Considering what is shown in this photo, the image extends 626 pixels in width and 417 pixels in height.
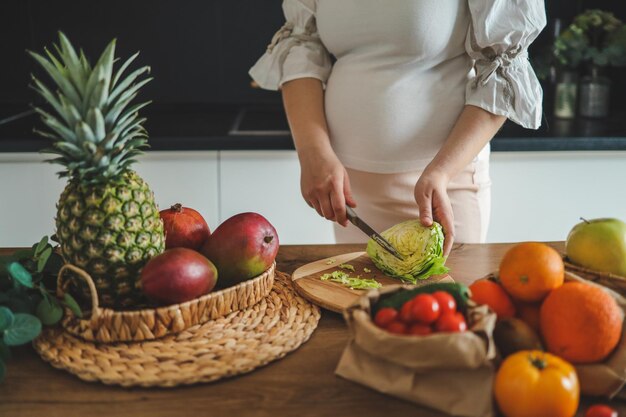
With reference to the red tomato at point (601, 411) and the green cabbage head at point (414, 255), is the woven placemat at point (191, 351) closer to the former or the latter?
the green cabbage head at point (414, 255)

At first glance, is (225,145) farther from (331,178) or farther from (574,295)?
(574,295)

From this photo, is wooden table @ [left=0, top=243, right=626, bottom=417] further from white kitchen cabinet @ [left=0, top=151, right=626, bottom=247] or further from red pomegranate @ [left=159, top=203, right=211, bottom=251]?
white kitchen cabinet @ [left=0, top=151, right=626, bottom=247]

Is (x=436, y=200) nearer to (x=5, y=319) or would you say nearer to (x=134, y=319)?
(x=134, y=319)

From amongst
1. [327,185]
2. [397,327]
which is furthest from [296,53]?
[397,327]

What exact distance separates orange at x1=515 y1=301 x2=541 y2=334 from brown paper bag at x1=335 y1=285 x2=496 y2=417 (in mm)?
87

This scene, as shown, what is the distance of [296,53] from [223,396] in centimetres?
95

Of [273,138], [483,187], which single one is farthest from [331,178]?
[273,138]

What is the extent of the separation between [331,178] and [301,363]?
484mm

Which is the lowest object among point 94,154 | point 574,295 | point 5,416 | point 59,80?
point 5,416

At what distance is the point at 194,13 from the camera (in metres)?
2.63

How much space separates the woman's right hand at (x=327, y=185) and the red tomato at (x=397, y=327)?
52 cm

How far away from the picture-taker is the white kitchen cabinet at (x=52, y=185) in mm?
2123

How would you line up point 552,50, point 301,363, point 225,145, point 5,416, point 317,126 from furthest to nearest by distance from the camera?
point 552,50, point 225,145, point 317,126, point 301,363, point 5,416

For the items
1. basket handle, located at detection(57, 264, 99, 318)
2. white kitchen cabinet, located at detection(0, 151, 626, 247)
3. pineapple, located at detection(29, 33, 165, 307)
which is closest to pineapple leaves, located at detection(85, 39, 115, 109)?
pineapple, located at detection(29, 33, 165, 307)
